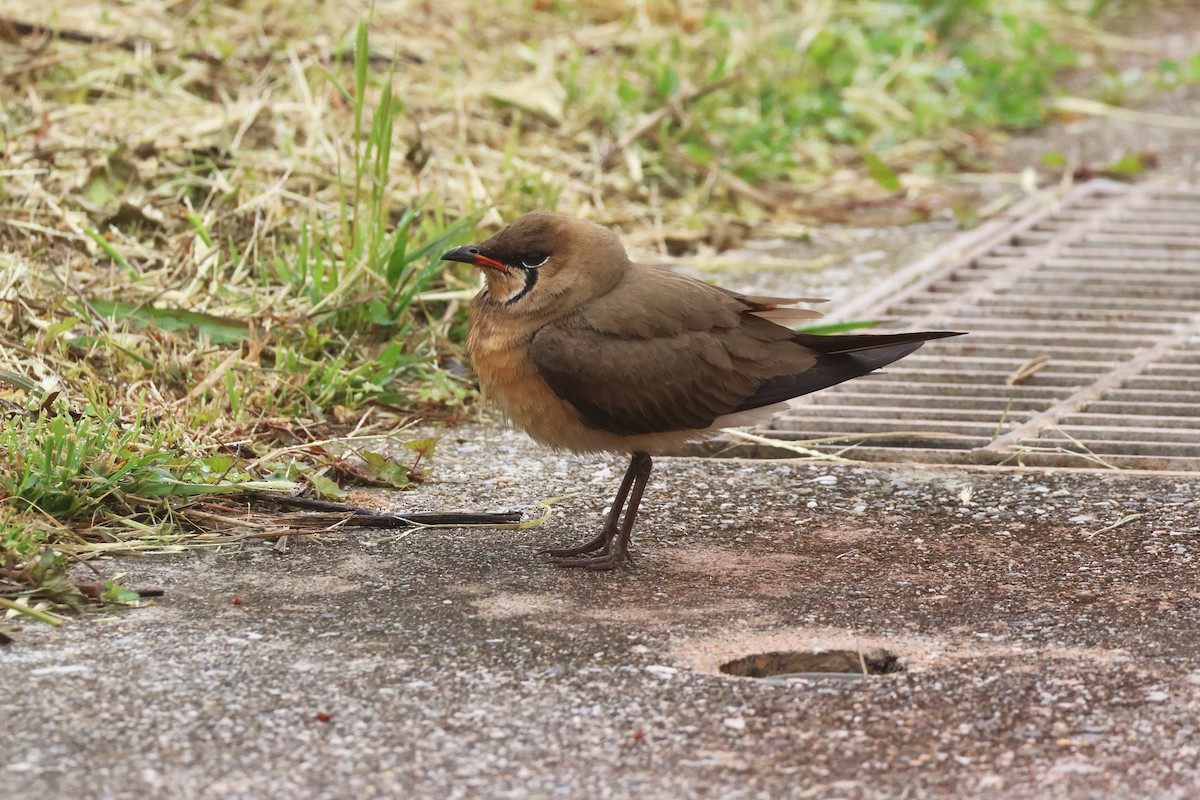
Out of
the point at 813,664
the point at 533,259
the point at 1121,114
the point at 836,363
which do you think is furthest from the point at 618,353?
the point at 1121,114

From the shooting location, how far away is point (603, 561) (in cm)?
382

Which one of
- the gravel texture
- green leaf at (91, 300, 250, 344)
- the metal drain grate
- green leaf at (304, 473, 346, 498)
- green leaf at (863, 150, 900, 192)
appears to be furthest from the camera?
green leaf at (863, 150, 900, 192)

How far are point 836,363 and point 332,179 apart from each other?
2796mm

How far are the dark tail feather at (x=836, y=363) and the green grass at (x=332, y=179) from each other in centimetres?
107

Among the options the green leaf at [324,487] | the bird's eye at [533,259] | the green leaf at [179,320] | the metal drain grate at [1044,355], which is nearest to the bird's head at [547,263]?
the bird's eye at [533,259]

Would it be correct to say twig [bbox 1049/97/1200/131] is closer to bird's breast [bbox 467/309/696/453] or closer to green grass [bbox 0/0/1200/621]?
green grass [bbox 0/0/1200/621]

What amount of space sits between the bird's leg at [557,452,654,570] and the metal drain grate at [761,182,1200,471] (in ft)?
3.11

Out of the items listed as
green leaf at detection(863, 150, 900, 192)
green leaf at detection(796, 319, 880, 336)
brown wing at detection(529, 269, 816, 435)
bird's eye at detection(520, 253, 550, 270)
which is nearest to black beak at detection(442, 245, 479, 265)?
bird's eye at detection(520, 253, 550, 270)

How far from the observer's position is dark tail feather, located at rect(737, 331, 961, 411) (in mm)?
4059

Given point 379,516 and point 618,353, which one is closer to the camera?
point 618,353

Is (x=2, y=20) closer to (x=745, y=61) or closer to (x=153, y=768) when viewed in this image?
(x=745, y=61)

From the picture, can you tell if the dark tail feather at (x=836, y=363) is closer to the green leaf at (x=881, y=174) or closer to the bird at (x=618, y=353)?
the bird at (x=618, y=353)

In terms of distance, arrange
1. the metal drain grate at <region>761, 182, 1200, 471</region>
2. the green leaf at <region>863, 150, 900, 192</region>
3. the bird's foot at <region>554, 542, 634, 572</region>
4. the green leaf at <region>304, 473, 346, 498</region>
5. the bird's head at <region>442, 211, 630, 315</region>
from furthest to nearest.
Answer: the green leaf at <region>863, 150, 900, 192</region>
the metal drain grate at <region>761, 182, 1200, 471</region>
the green leaf at <region>304, 473, 346, 498</region>
the bird's head at <region>442, 211, 630, 315</region>
the bird's foot at <region>554, 542, 634, 572</region>

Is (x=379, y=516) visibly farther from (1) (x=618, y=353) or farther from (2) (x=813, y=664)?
(2) (x=813, y=664)
